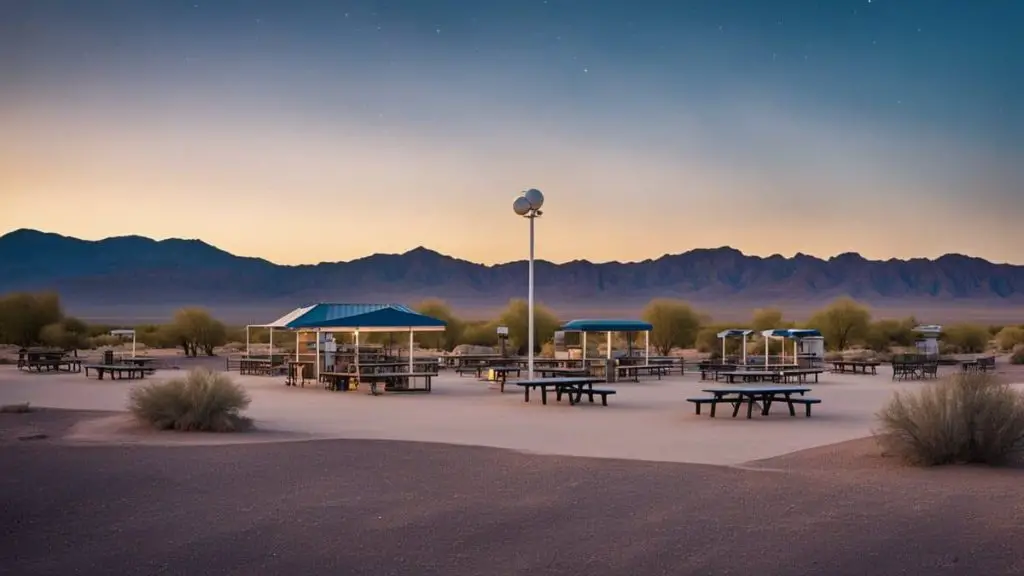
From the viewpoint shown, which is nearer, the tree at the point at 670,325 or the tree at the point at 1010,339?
the tree at the point at 670,325

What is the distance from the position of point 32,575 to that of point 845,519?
6.14 meters

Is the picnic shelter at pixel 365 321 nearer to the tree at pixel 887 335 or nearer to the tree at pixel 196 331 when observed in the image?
the tree at pixel 196 331

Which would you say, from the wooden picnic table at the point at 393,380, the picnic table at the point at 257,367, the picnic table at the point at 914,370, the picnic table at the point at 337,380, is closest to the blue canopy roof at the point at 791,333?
the picnic table at the point at 914,370

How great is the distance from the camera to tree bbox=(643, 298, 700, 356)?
55062 millimetres

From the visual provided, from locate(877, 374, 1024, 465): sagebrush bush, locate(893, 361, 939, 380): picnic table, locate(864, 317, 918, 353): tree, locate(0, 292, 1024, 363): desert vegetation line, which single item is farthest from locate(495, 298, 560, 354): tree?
locate(877, 374, 1024, 465): sagebrush bush

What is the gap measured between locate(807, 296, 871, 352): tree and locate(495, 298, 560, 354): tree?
16.3 m

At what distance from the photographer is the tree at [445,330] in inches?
2169

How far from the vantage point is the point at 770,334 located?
3603 centimetres

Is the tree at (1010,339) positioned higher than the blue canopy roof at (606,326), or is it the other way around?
the blue canopy roof at (606,326)

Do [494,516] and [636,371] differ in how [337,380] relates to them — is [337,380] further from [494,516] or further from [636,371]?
[494,516]

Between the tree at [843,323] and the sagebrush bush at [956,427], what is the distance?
48.5 m

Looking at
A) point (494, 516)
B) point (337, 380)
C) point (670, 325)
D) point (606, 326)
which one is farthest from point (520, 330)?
point (494, 516)

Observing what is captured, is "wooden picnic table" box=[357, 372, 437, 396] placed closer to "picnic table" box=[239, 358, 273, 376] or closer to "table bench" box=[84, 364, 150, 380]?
"picnic table" box=[239, 358, 273, 376]

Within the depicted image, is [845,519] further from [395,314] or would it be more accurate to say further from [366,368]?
[366,368]
